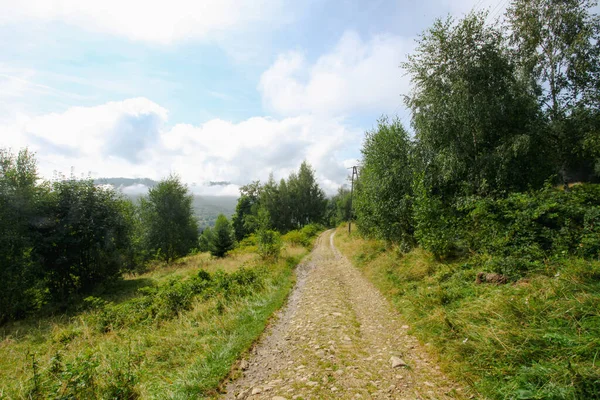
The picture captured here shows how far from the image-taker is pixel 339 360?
17.2 feet

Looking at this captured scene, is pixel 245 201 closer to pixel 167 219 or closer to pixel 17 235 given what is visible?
pixel 167 219

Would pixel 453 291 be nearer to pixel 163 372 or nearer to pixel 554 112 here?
pixel 163 372

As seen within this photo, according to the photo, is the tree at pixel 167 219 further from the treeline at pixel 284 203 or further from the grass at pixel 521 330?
the grass at pixel 521 330

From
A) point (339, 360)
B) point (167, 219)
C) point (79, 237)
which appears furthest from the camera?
point (167, 219)

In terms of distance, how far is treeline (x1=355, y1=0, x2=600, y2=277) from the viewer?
31.0 ft

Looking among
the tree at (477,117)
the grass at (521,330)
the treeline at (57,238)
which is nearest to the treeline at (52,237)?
the treeline at (57,238)

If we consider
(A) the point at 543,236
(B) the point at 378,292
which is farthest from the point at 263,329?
(A) the point at 543,236

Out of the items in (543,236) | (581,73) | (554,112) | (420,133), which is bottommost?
(543,236)

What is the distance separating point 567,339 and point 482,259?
17.5 feet

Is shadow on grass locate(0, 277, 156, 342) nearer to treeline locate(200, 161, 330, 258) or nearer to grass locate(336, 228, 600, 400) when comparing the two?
grass locate(336, 228, 600, 400)

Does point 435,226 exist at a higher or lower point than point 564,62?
lower

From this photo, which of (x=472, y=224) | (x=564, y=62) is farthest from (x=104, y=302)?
(x=564, y=62)

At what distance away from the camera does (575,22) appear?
15023mm

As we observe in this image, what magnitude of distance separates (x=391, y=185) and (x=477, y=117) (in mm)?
5252
